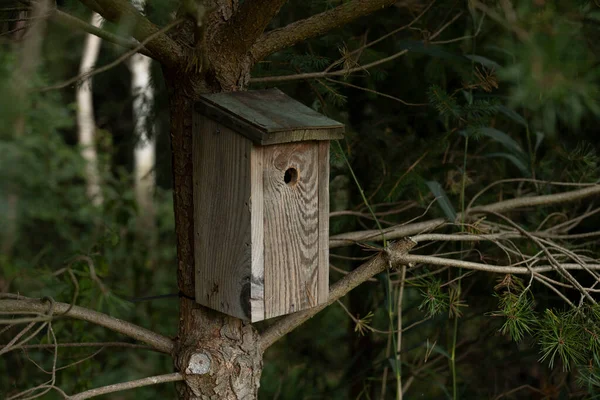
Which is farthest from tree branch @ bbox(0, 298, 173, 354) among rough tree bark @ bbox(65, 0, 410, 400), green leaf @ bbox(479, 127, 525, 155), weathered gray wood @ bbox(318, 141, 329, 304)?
green leaf @ bbox(479, 127, 525, 155)

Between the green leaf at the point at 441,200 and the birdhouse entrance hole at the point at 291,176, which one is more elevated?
the birdhouse entrance hole at the point at 291,176

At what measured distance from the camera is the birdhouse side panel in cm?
176

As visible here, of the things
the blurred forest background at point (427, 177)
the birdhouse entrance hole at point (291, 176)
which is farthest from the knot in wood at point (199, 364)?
the birdhouse entrance hole at point (291, 176)

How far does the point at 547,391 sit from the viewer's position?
9.17 ft

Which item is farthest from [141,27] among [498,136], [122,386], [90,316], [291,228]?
[498,136]

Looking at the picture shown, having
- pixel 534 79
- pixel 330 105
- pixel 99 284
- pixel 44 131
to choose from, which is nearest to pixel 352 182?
pixel 330 105

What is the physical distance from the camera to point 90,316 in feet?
6.01

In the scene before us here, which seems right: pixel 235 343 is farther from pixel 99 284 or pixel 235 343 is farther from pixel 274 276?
pixel 99 284

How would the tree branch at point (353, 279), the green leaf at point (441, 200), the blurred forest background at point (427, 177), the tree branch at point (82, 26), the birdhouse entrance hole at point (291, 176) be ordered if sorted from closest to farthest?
the tree branch at point (82, 26), the birdhouse entrance hole at point (291, 176), the tree branch at point (353, 279), the blurred forest background at point (427, 177), the green leaf at point (441, 200)

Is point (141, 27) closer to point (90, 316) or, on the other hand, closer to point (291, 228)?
point (291, 228)

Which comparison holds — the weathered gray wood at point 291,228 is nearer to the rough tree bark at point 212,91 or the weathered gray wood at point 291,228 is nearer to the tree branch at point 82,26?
the rough tree bark at point 212,91

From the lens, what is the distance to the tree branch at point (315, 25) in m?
1.84

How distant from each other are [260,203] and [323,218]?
0.68 feet

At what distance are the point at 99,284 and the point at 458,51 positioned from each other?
1429 millimetres
